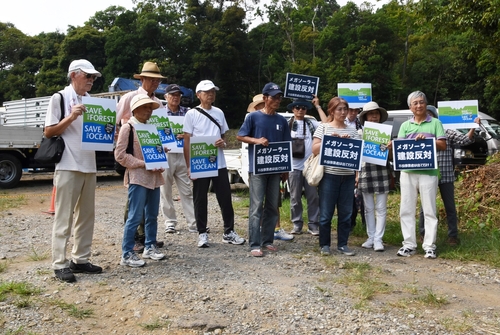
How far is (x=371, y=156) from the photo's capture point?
5.95m

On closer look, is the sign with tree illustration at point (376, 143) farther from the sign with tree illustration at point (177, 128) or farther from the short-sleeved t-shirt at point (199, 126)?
the sign with tree illustration at point (177, 128)

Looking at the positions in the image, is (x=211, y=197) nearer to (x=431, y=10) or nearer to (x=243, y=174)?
(x=243, y=174)

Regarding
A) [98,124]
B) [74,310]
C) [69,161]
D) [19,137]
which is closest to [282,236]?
[98,124]

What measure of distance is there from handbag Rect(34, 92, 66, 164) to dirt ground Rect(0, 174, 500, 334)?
3.82 feet

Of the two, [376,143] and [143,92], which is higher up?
[143,92]

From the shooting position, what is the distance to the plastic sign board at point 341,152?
5695 mm

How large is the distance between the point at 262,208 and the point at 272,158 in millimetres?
620

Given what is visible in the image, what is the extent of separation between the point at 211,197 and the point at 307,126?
4.70 meters

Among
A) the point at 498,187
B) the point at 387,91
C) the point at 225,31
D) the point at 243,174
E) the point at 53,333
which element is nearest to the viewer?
the point at 53,333

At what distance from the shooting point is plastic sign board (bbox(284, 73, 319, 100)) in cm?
699

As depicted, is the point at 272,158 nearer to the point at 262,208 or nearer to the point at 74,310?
the point at 262,208

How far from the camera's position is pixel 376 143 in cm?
593

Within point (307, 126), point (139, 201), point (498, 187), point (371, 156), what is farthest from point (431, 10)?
point (139, 201)

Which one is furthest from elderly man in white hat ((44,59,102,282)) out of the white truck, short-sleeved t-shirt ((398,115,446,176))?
the white truck
